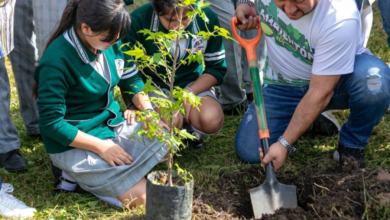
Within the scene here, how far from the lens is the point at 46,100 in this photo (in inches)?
97.7

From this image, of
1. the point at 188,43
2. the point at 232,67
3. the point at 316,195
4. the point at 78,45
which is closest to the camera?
the point at 316,195

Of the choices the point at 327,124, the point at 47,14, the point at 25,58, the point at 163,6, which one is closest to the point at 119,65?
the point at 163,6

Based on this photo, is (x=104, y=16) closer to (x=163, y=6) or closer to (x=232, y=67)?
(x=163, y=6)

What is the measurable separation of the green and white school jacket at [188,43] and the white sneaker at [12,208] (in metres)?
1.16

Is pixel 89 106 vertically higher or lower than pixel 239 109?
higher

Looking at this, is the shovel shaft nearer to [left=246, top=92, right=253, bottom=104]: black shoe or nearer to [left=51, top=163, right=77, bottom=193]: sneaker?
[left=246, top=92, right=253, bottom=104]: black shoe

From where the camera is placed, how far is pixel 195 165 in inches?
122

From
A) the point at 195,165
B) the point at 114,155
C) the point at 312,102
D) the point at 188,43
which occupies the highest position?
the point at 188,43

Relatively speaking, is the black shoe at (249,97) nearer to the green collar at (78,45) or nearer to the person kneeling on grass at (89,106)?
the person kneeling on grass at (89,106)

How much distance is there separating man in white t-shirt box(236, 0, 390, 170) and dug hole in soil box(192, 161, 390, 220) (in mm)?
179

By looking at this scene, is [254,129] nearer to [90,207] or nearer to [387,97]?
[387,97]

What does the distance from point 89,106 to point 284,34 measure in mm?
1235

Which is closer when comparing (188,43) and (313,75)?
(313,75)

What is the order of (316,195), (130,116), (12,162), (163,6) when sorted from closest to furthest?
(316,195), (163,6), (130,116), (12,162)
